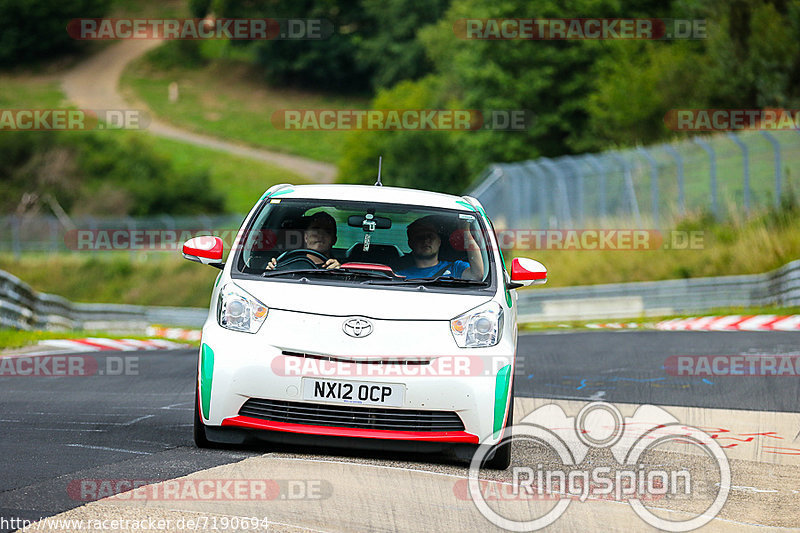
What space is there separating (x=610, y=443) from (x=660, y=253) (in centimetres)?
2014

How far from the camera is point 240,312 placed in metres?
6.91

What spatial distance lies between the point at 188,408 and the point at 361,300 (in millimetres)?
2936

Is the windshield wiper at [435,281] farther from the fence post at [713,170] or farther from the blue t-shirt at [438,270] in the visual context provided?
the fence post at [713,170]

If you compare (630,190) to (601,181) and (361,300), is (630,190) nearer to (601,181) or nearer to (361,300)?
(601,181)

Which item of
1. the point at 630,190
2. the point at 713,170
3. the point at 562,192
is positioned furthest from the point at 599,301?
the point at 562,192

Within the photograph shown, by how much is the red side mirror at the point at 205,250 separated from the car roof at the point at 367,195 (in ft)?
2.18

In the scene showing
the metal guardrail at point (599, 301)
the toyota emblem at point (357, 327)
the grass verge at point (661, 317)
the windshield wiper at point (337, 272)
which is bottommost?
the toyota emblem at point (357, 327)

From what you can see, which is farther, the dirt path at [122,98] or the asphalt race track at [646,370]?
the dirt path at [122,98]

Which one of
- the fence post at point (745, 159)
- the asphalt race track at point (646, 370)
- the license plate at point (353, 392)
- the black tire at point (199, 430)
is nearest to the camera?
the license plate at point (353, 392)

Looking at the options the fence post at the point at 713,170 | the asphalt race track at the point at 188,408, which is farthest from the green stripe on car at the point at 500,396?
the fence post at the point at 713,170

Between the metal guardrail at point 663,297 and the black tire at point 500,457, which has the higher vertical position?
the metal guardrail at point 663,297

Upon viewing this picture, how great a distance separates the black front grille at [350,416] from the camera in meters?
6.73

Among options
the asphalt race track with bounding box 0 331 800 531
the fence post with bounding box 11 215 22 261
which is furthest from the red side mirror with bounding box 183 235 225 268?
the fence post with bounding box 11 215 22 261

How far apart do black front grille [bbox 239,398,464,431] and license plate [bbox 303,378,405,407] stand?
6cm
